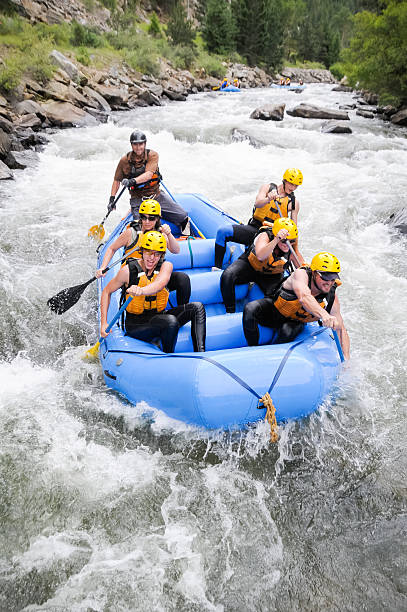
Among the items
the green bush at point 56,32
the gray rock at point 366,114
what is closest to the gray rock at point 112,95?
the green bush at point 56,32

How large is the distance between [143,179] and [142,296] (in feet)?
6.80

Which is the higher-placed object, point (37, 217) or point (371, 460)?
point (371, 460)

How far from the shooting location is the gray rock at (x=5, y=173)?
778cm

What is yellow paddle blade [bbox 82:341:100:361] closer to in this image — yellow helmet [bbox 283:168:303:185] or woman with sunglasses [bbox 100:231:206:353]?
woman with sunglasses [bbox 100:231:206:353]

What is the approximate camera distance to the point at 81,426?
10.3 feet

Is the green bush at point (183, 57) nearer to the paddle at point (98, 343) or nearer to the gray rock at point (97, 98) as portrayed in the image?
the gray rock at point (97, 98)

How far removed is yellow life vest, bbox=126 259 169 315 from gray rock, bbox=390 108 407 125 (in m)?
13.8

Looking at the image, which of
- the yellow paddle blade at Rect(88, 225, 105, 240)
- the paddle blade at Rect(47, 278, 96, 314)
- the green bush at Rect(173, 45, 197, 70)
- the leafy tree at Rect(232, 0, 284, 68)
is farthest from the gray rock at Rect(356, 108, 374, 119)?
the leafy tree at Rect(232, 0, 284, 68)

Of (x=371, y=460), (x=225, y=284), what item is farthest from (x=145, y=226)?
(x=371, y=460)

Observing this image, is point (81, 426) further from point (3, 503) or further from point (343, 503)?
point (343, 503)

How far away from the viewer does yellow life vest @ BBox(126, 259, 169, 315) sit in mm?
3221

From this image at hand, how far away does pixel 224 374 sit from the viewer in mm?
2791

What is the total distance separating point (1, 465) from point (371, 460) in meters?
2.47

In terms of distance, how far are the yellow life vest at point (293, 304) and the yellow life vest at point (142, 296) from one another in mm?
892
